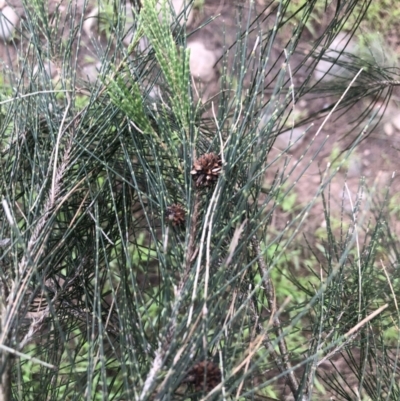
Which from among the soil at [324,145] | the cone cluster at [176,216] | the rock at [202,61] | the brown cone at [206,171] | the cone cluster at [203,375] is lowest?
the cone cluster at [203,375]

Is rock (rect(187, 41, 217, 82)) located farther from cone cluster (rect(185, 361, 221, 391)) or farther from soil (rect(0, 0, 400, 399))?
cone cluster (rect(185, 361, 221, 391))

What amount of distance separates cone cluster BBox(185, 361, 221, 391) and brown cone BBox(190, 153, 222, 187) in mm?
143

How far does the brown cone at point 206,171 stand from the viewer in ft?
1.30

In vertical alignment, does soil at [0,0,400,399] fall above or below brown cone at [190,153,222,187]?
above

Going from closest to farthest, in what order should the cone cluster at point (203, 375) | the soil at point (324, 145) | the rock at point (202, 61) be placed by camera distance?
the cone cluster at point (203, 375) < the soil at point (324, 145) < the rock at point (202, 61)

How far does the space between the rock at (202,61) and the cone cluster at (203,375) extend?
128 cm

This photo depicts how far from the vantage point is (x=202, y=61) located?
155 cm

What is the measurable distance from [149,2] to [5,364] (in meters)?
0.29

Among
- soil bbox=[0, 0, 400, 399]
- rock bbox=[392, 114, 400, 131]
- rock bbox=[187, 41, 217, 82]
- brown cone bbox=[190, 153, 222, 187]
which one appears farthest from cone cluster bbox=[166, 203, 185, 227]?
rock bbox=[392, 114, 400, 131]

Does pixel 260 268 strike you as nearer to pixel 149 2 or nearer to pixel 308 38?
pixel 149 2

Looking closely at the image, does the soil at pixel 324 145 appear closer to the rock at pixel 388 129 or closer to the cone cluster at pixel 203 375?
the rock at pixel 388 129

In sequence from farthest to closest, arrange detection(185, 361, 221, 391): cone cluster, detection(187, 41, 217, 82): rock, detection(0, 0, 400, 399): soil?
detection(187, 41, 217, 82): rock → detection(0, 0, 400, 399): soil → detection(185, 361, 221, 391): cone cluster

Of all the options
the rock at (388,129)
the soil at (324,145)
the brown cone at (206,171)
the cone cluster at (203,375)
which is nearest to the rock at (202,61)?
the soil at (324,145)

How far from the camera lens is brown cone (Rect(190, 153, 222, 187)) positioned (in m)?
0.40
